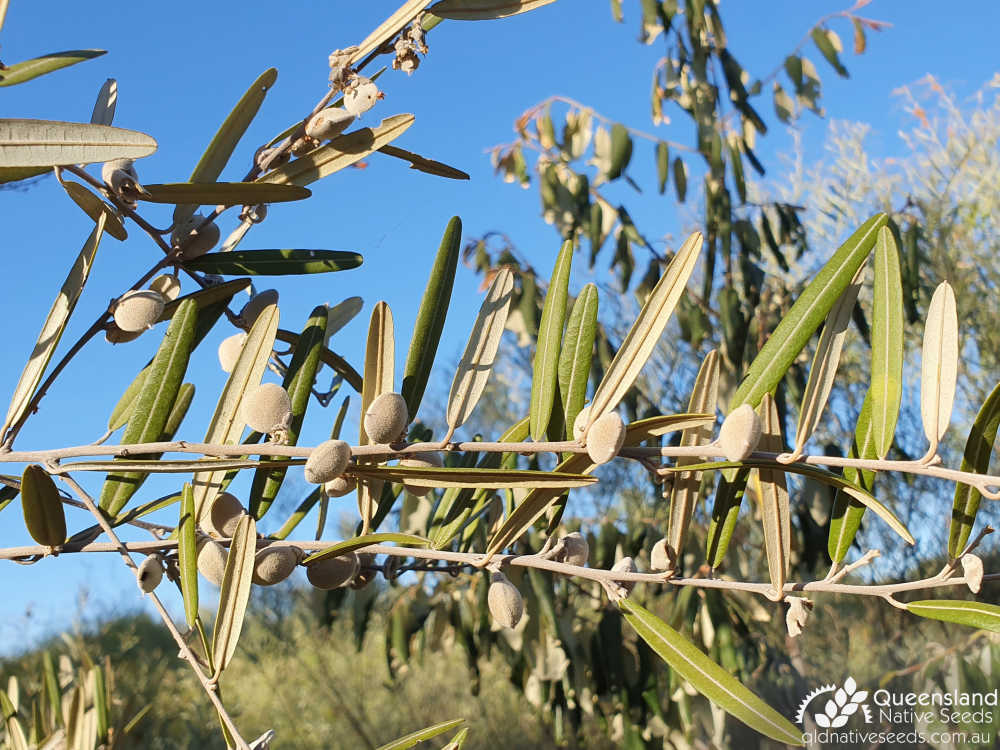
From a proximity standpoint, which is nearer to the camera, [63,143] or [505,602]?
[63,143]

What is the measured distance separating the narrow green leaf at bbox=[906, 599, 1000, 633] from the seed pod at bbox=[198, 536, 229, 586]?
1.06 feet

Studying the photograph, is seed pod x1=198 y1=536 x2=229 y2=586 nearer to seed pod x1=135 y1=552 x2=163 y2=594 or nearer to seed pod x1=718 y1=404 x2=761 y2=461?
seed pod x1=135 y1=552 x2=163 y2=594

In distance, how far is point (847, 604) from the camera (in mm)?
3998

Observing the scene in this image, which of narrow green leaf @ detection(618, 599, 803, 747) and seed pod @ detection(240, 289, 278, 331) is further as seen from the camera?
seed pod @ detection(240, 289, 278, 331)

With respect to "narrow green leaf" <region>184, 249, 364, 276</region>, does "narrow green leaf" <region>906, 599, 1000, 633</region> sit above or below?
below

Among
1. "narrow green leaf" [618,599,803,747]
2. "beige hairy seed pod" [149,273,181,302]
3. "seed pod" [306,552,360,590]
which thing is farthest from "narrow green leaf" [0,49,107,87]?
"narrow green leaf" [618,599,803,747]

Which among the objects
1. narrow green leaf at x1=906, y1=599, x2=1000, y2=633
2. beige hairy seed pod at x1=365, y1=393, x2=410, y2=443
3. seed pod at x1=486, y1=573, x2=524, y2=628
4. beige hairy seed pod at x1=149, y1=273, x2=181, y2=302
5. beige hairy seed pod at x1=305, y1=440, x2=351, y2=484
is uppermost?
beige hairy seed pod at x1=149, y1=273, x2=181, y2=302

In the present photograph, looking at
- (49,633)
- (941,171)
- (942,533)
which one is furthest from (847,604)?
(49,633)

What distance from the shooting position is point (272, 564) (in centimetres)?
38

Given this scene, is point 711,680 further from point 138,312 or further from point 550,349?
point 138,312

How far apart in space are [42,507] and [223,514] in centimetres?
8

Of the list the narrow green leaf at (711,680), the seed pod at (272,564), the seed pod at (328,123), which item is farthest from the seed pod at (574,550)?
the seed pod at (328,123)

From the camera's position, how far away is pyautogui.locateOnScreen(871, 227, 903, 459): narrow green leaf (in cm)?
37

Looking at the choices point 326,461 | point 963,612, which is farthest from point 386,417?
point 963,612
